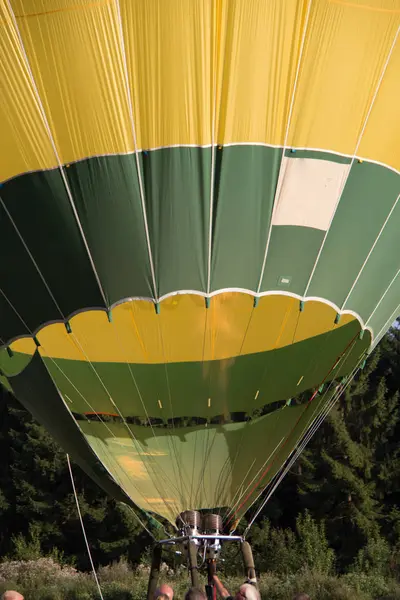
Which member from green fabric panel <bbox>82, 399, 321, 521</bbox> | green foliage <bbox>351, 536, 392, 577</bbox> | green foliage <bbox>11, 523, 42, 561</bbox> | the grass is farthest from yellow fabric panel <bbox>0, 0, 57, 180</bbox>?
green foliage <bbox>11, 523, 42, 561</bbox>

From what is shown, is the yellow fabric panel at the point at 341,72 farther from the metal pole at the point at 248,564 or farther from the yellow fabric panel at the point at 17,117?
the metal pole at the point at 248,564

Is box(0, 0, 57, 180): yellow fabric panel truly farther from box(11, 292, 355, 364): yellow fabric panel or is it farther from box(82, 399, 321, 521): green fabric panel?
box(82, 399, 321, 521): green fabric panel

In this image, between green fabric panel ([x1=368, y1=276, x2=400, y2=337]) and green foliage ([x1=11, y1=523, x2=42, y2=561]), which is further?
green foliage ([x1=11, y1=523, x2=42, y2=561])

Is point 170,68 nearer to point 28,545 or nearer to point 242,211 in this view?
point 242,211

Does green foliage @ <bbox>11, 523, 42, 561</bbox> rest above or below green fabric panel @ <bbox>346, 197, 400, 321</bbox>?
above

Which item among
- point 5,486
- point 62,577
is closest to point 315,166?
point 62,577

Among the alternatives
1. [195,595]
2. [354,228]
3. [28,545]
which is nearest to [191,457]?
[354,228]
